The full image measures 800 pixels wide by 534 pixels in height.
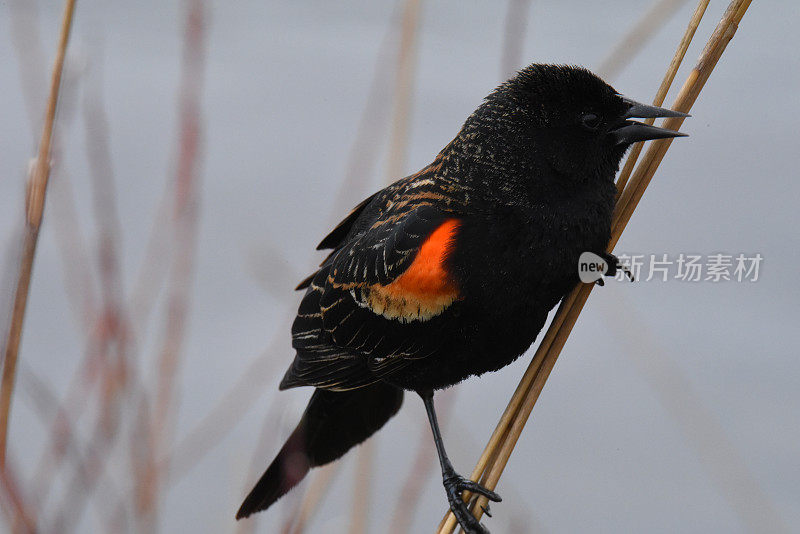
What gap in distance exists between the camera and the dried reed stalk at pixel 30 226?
4.29 feet

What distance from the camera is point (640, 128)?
1696 millimetres

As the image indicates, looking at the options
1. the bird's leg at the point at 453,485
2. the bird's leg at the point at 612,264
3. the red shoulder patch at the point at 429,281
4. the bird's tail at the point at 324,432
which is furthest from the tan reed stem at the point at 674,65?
the bird's tail at the point at 324,432

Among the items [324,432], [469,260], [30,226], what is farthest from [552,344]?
[30,226]

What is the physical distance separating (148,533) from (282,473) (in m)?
0.66

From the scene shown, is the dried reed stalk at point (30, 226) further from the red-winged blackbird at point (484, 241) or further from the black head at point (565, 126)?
the black head at point (565, 126)

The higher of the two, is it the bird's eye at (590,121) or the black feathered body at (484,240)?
the bird's eye at (590,121)

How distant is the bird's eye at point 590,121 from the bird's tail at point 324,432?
938mm

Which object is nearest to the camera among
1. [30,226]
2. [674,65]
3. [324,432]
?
[30,226]

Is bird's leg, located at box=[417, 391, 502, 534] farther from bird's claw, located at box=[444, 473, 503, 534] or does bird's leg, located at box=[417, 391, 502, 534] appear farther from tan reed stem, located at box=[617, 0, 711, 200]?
tan reed stem, located at box=[617, 0, 711, 200]

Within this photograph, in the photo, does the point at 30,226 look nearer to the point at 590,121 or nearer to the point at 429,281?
the point at 429,281

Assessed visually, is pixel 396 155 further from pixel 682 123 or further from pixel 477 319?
pixel 682 123

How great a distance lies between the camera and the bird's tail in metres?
2.11

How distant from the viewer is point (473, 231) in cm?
174

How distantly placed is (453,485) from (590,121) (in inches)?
36.5
